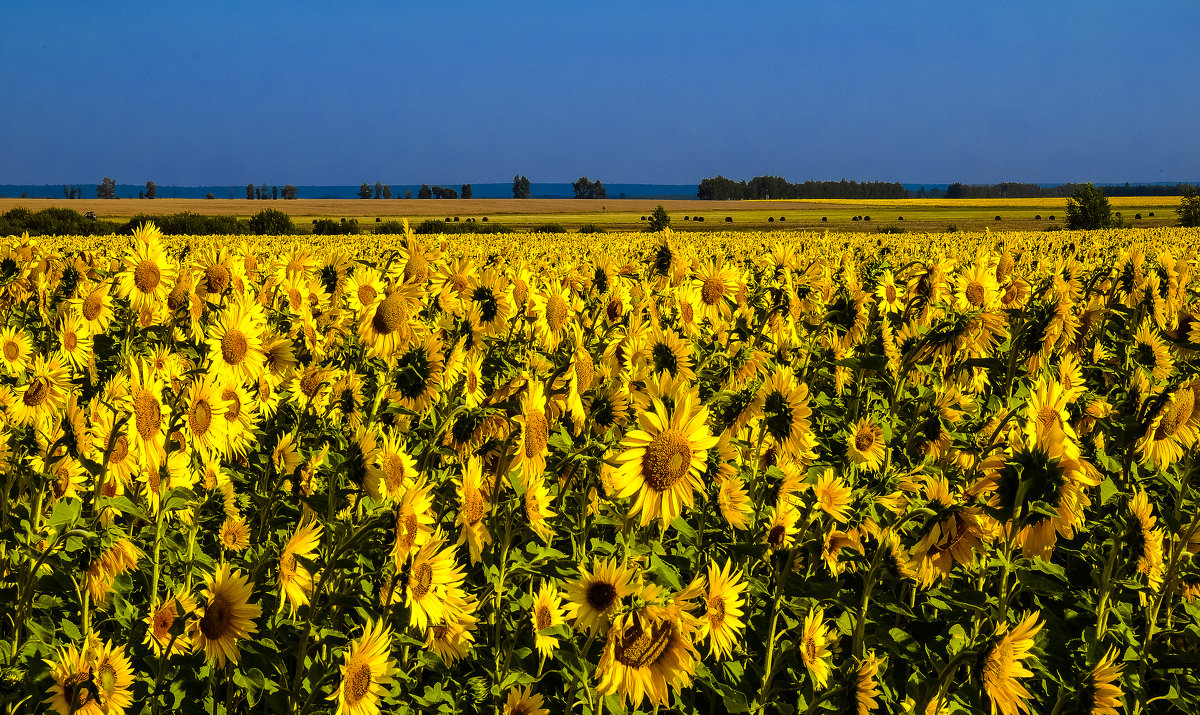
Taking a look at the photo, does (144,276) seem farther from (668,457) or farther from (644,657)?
(644,657)

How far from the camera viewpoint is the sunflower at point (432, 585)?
239cm

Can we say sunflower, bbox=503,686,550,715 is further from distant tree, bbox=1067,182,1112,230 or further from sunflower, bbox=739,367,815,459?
distant tree, bbox=1067,182,1112,230

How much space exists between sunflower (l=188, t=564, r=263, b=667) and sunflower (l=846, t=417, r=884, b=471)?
331 centimetres

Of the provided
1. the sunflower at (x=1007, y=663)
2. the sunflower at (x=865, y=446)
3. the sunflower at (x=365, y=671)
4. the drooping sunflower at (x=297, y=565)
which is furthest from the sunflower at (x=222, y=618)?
the sunflower at (x=865, y=446)

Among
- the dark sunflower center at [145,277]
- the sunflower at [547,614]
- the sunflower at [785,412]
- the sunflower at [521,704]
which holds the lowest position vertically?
the sunflower at [521,704]

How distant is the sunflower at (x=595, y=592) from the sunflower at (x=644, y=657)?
12 centimetres

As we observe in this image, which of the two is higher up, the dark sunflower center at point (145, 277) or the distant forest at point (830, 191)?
the distant forest at point (830, 191)

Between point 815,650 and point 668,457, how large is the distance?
1317mm

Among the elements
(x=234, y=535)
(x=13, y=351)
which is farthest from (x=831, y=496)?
(x=13, y=351)

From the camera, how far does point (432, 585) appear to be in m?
2.48

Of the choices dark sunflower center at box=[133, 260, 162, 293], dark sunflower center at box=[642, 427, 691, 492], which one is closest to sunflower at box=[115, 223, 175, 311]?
dark sunflower center at box=[133, 260, 162, 293]

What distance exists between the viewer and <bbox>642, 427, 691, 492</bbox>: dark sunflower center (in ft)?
7.55

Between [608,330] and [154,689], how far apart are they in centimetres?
345

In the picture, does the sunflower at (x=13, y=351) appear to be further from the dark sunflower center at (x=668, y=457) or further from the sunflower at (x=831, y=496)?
the sunflower at (x=831, y=496)
